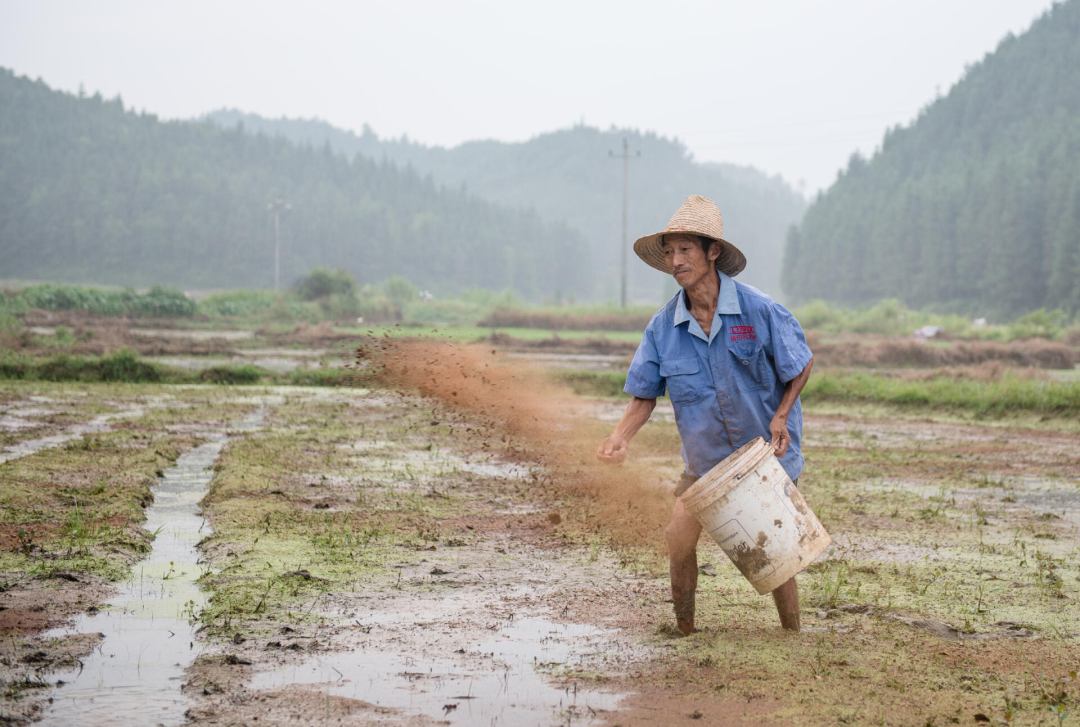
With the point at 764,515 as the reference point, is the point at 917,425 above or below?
below

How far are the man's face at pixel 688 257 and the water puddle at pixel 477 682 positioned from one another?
1.78m

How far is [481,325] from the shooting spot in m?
51.0

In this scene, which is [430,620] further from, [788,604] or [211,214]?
[211,214]

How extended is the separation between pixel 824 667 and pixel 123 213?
11856cm

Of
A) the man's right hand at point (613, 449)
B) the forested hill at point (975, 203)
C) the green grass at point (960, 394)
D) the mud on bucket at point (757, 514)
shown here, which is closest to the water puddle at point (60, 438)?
the man's right hand at point (613, 449)

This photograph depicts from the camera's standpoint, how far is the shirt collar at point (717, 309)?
457 cm

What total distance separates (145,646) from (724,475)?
8.82ft

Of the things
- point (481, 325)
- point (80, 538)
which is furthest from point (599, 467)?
point (481, 325)

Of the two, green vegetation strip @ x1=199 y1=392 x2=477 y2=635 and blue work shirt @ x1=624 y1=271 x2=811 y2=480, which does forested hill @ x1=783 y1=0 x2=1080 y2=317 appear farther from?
blue work shirt @ x1=624 y1=271 x2=811 y2=480

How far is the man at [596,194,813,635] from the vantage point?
4.58 metres

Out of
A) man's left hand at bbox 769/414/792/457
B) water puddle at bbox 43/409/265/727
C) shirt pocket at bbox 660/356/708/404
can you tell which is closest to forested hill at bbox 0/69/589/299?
water puddle at bbox 43/409/265/727

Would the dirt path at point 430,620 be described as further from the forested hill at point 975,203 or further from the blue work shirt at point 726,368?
the forested hill at point 975,203

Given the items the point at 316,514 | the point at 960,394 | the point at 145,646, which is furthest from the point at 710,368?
the point at 960,394

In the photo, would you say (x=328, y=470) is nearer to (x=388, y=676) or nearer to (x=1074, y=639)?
(x=388, y=676)
